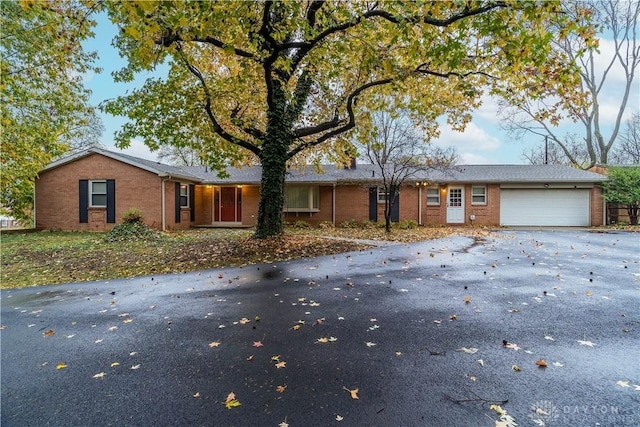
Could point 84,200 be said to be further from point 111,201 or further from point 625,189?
point 625,189

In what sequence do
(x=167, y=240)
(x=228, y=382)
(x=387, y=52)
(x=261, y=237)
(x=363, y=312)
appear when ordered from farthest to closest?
1. (x=167, y=240)
2. (x=261, y=237)
3. (x=387, y=52)
4. (x=363, y=312)
5. (x=228, y=382)

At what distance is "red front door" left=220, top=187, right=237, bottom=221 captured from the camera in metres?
21.5

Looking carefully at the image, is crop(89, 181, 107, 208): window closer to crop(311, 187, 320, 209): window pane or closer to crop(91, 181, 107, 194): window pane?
crop(91, 181, 107, 194): window pane

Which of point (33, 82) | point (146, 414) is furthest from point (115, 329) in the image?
point (33, 82)

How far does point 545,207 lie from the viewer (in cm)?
2028

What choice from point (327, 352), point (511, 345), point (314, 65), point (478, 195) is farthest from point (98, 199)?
point (478, 195)

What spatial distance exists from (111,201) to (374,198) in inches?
570

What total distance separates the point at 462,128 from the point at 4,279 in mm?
13870

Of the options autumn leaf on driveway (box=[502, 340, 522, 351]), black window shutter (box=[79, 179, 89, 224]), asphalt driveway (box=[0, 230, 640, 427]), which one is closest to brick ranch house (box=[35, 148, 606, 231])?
black window shutter (box=[79, 179, 89, 224])

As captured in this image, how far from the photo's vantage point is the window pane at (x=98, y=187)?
1739 centimetres

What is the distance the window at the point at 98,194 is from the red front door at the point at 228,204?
21.0ft

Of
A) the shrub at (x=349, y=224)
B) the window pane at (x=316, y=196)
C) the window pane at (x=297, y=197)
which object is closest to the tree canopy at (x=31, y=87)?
the window pane at (x=297, y=197)

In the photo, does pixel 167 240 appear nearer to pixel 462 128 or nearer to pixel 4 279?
pixel 4 279

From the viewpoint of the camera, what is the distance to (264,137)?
11523 mm
